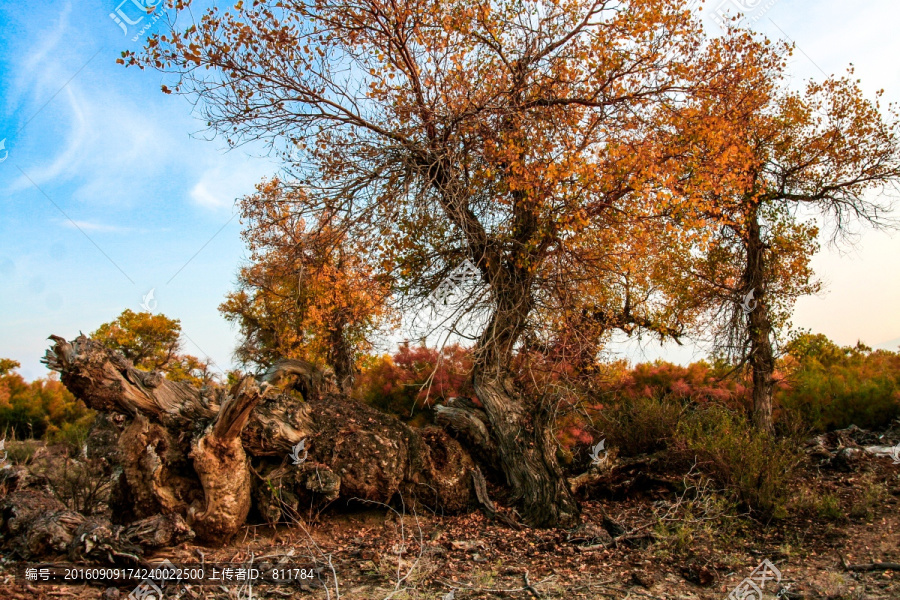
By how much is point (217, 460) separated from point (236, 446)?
0.76ft

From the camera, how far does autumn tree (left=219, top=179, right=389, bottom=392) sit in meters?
7.70

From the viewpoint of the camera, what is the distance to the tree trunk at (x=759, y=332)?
1049 cm

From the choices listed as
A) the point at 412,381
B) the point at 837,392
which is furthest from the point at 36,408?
the point at 837,392

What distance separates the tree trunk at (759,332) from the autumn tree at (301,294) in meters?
6.36

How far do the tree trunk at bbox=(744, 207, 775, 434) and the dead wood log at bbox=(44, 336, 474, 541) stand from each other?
5692mm

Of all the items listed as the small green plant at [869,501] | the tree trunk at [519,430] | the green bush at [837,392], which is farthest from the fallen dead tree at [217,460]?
the green bush at [837,392]

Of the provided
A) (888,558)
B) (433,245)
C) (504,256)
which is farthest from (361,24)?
(888,558)

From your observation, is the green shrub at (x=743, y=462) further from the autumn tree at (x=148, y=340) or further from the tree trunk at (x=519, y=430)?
the autumn tree at (x=148, y=340)

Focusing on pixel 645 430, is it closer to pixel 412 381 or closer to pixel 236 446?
pixel 412 381

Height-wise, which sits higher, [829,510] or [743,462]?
[743,462]

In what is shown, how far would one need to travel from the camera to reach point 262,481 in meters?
6.92

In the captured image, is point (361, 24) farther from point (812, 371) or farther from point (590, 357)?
point (812, 371)

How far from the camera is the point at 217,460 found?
628cm

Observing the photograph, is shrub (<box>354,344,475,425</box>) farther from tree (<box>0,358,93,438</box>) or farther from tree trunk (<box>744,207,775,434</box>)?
tree (<box>0,358,93,438</box>)
